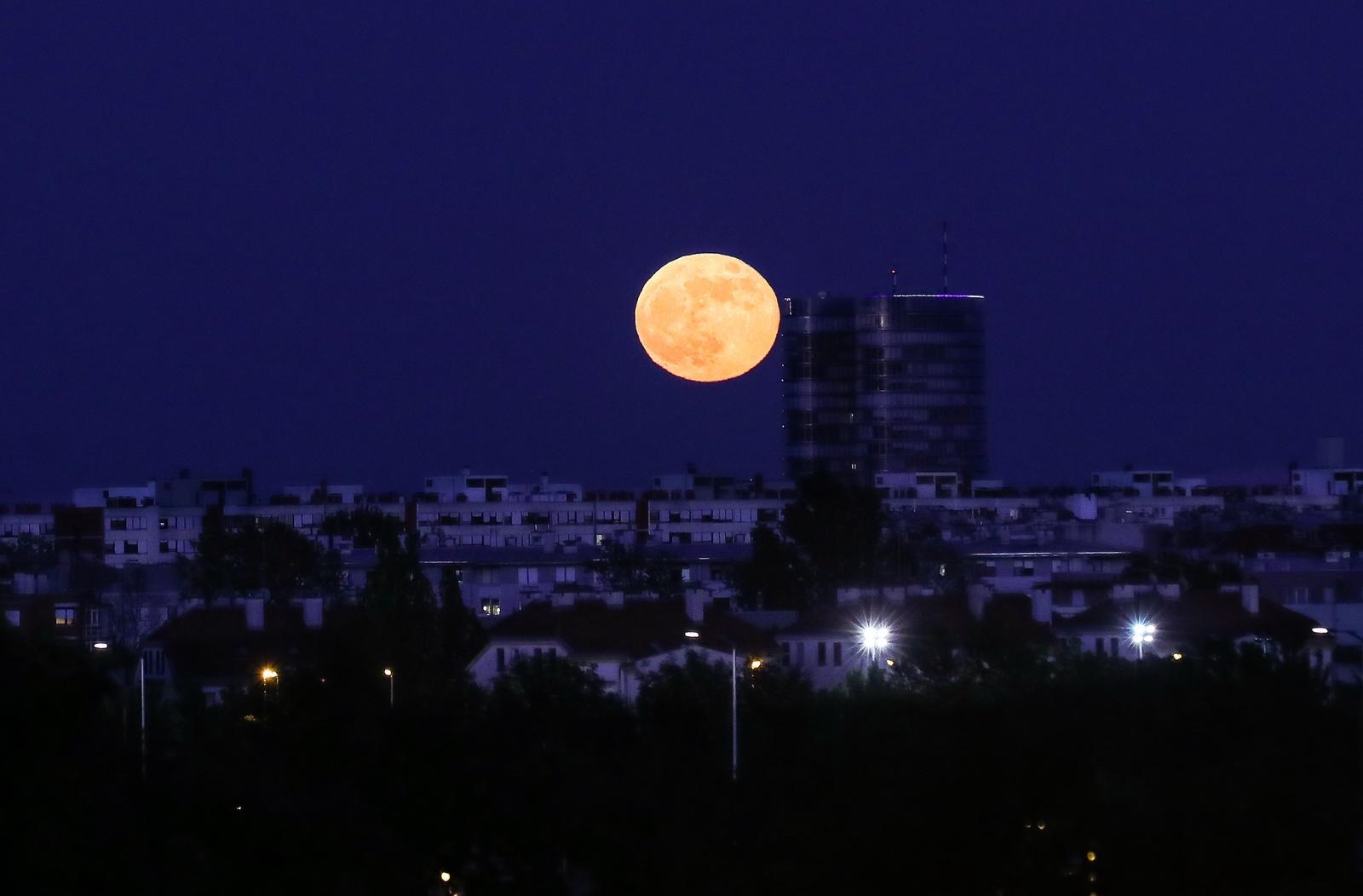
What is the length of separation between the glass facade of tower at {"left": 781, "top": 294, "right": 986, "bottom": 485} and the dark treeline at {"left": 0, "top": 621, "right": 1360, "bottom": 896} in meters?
135

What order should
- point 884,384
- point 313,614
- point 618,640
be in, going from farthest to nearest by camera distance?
1. point 884,384
2. point 313,614
3. point 618,640

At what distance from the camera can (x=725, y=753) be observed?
32.9m

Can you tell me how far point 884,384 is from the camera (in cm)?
17025

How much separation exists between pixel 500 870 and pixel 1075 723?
8746mm

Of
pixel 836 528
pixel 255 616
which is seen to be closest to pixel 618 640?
pixel 255 616

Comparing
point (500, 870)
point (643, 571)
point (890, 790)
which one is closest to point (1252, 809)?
point (890, 790)

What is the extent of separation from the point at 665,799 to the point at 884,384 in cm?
14458

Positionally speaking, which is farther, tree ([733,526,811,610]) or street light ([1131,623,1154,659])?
tree ([733,526,811,610])

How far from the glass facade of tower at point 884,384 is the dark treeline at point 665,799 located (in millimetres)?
135032

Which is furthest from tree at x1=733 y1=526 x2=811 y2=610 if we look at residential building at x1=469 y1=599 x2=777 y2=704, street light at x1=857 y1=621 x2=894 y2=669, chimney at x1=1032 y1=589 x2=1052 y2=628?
street light at x1=857 y1=621 x2=894 y2=669

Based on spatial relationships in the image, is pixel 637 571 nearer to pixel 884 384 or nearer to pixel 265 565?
pixel 265 565

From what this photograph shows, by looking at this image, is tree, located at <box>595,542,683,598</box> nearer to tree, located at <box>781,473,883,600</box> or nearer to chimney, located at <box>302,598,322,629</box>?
tree, located at <box>781,473,883,600</box>

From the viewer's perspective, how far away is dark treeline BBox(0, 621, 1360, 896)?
708 inches

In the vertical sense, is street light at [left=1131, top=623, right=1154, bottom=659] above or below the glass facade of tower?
below
